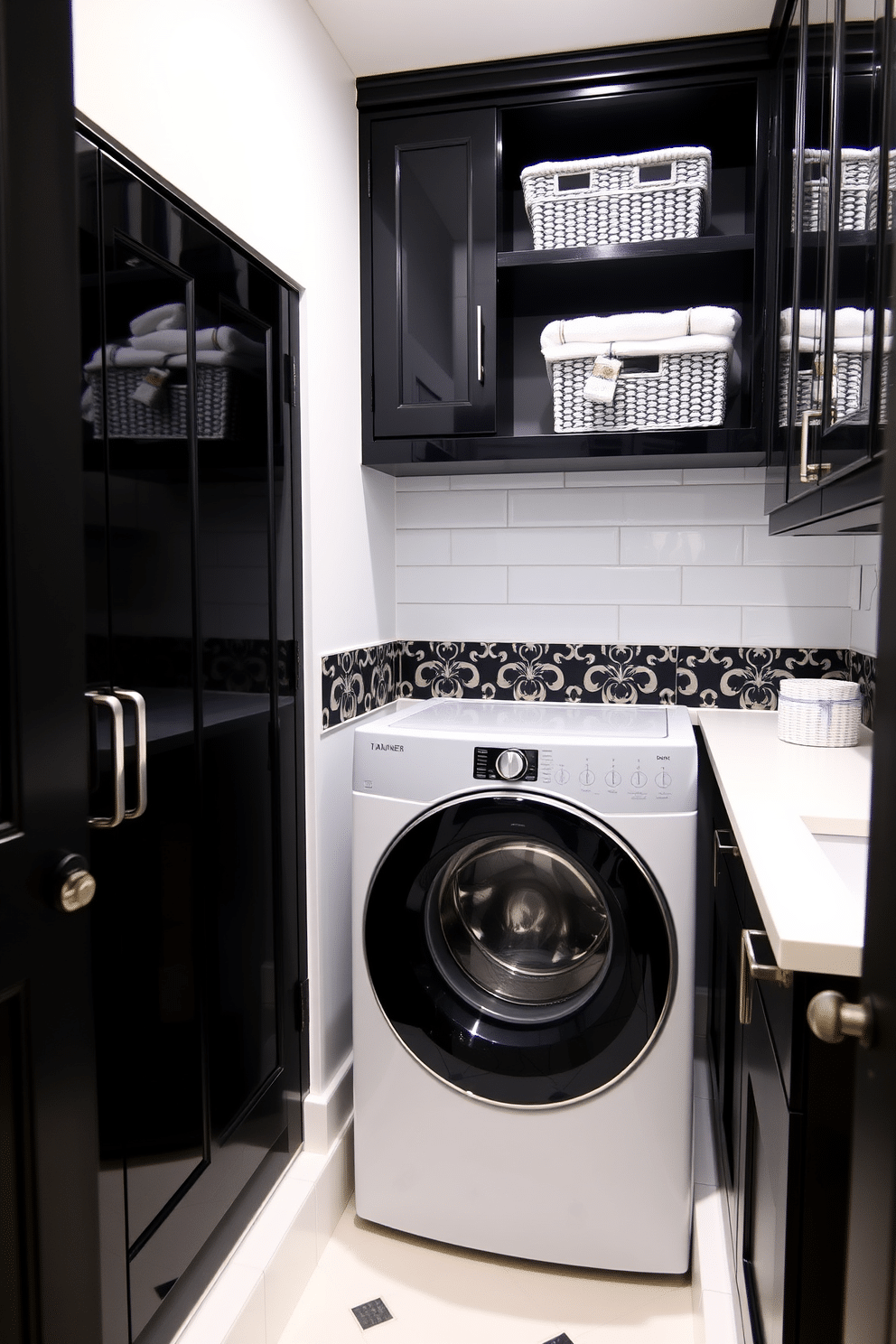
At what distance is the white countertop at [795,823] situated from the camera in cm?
84

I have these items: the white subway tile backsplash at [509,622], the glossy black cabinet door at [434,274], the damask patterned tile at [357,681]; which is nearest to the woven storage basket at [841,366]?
the glossy black cabinet door at [434,274]

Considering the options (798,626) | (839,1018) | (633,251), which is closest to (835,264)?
(633,251)

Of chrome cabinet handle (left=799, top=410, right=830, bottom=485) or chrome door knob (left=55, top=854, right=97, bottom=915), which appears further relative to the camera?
chrome cabinet handle (left=799, top=410, right=830, bottom=485)

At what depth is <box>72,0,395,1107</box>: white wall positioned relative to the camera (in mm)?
1212

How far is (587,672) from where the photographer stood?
236 cm

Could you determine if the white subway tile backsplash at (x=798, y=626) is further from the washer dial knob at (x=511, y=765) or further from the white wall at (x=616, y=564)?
the washer dial knob at (x=511, y=765)

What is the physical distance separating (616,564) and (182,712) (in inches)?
52.4

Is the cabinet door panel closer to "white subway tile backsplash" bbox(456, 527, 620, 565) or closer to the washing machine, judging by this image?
the washing machine

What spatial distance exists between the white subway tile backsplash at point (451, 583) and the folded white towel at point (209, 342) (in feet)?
3.07

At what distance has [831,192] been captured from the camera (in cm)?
121

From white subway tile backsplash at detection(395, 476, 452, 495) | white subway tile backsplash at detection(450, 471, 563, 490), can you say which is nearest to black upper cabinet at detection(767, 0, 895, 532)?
white subway tile backsplash at detection(450, 471, 563, 490)

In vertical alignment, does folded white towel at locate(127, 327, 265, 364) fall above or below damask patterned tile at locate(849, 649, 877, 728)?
above

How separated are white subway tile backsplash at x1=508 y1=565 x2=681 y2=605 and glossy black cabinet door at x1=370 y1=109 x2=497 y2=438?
47cm

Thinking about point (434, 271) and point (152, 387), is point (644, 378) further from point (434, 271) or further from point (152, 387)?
point (152, 387)
